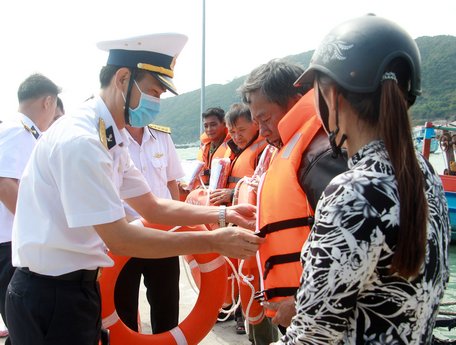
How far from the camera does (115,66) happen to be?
6.30 feet

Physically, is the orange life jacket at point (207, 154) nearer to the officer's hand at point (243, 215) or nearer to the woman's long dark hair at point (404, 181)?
the officer's hand at point (243, 215)

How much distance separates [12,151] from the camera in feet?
9.19

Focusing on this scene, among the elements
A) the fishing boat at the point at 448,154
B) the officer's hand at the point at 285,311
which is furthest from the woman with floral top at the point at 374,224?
the fishing boat at the point at 448,154

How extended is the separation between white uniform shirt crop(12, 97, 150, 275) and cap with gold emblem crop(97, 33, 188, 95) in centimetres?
27

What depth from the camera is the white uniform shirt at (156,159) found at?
3.15 m

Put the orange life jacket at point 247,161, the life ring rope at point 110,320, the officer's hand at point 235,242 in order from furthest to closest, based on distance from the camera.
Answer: the orange life jacket at point 247,161 < the life ring rope at point 110,320 < the officer's hand at point 235,242

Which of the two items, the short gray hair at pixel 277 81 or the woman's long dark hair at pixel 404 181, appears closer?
the woman's long dark hair at pixel 404 181

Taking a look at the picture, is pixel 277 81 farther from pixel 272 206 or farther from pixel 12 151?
pixel 12 151

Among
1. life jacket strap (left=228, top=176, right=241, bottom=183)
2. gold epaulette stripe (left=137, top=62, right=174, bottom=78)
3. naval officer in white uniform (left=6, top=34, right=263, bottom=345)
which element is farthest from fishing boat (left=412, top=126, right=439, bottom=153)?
life jacket strap (left=228, top=176, right=241, bottom=183)

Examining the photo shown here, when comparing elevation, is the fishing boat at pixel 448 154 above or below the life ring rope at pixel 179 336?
below

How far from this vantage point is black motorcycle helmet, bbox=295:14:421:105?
110cm

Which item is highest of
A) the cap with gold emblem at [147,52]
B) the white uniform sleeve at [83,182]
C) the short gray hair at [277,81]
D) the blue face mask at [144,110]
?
the cap with gold emblem at [147,52]

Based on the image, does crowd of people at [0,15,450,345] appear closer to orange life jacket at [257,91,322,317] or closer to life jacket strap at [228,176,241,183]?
orange life jacket at [257,91,322,317]

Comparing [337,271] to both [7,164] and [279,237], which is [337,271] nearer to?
[279,237]
